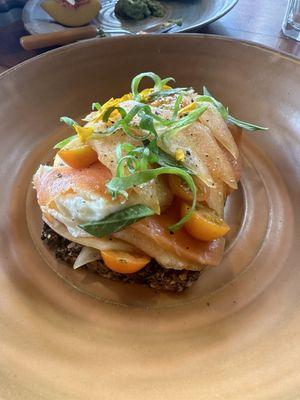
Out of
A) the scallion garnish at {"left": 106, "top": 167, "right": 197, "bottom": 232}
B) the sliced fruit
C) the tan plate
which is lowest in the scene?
the tan plate

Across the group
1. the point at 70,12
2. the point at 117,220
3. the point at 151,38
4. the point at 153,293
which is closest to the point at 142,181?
the point at 117,220

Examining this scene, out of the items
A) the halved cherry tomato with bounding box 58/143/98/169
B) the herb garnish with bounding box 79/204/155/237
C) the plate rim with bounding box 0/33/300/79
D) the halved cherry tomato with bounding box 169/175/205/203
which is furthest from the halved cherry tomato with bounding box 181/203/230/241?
the plate rim with bounding box 0/33/300/79

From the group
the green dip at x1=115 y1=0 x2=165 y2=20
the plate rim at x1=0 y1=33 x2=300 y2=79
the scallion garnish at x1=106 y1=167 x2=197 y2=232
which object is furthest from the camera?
the green dip at x1=115 y1=0 x2=165 y2=20

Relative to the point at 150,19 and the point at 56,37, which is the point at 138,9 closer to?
the point at 150,19

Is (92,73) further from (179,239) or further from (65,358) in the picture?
(65,358)

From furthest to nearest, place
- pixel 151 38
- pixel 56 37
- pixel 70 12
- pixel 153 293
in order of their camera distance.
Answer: pixel 70 12 → pixel 56 37 → pixel 151 38 → pixel 153 293

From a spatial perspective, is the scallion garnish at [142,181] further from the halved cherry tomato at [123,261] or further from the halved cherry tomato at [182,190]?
the halved cherry tomato at [123,261]

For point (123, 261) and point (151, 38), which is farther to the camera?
point (151, 38)

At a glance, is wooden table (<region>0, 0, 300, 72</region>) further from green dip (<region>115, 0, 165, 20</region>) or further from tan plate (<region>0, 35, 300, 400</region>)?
tan plate (<region>0, 35, 300, 400</region>)

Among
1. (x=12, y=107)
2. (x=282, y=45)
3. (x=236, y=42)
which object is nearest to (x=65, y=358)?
(x=12, y=107)
